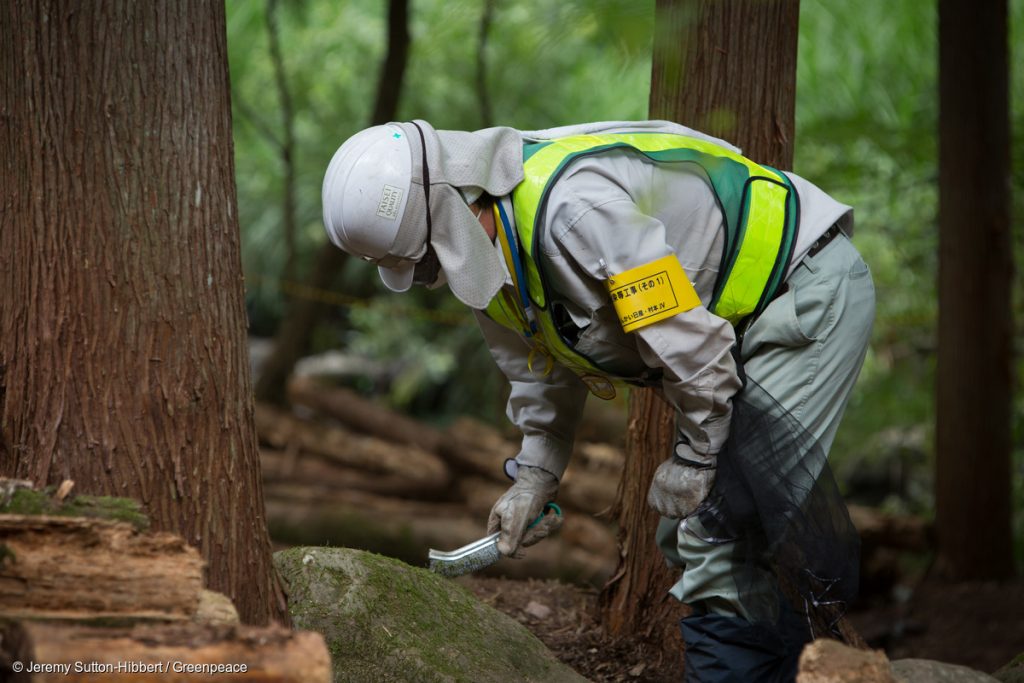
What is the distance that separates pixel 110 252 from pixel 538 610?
223 centimetres

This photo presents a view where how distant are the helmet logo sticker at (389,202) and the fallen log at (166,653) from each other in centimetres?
102

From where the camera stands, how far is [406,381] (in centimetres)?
945

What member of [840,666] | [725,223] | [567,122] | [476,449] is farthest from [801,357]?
[567,122]

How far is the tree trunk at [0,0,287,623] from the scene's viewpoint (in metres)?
2.30

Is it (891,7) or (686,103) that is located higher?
(891,7)

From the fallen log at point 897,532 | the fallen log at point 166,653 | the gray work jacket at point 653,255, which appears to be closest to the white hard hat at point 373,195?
the gray work jacket at point 653,255

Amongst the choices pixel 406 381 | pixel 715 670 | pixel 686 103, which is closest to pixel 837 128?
pixel 686 103

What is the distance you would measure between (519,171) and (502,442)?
4652 mm

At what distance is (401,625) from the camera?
114 inches

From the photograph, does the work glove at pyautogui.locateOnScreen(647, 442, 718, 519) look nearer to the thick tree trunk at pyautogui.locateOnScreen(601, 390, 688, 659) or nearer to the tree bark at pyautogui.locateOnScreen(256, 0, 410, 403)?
the thick tree trunk at pyautogui.locateOnScreen(601, 390, 688, 659)

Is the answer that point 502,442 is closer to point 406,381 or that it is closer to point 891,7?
point 406,381

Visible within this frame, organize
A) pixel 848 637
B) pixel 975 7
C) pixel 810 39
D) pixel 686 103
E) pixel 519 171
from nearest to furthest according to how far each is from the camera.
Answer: pixel 519 171, pixel 848 637, pixel 686 103, pixel 975 7, pixel 810 39

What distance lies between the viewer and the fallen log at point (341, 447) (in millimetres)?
7488

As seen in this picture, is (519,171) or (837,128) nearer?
(519,171)
